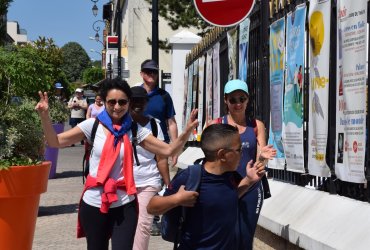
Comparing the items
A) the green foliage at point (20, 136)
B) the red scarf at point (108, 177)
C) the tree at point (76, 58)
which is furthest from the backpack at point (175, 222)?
the tree at point (76, 58)

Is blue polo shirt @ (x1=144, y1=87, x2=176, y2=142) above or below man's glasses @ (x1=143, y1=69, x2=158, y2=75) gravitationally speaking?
below

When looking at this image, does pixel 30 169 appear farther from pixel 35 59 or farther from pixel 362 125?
pixel 362 125

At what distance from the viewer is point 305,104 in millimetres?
6289

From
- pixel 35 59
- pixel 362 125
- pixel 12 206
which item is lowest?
pixel 12 206

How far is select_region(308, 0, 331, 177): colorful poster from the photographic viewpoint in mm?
5750

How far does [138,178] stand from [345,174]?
7.02ft

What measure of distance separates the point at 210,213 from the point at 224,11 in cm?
346

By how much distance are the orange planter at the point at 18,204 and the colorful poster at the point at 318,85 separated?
2.49m

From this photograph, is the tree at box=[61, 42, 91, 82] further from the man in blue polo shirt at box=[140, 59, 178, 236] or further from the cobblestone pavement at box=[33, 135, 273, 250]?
the man in blue polo shirt at box=[140, 59, 178, 236]

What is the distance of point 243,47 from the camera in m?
8.62

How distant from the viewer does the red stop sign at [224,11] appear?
266 inches

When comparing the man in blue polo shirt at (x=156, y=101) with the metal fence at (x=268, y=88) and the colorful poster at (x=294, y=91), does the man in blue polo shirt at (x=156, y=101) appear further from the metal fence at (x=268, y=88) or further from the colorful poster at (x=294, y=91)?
the colorful poster at (x=294, y=91)

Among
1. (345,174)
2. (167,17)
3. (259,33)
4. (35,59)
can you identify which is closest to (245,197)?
(345,174)

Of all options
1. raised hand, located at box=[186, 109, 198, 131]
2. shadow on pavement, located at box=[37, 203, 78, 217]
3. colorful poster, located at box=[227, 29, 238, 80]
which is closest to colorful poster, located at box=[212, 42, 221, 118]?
colorful poster, located at box=[227, 29, 238, 80]
